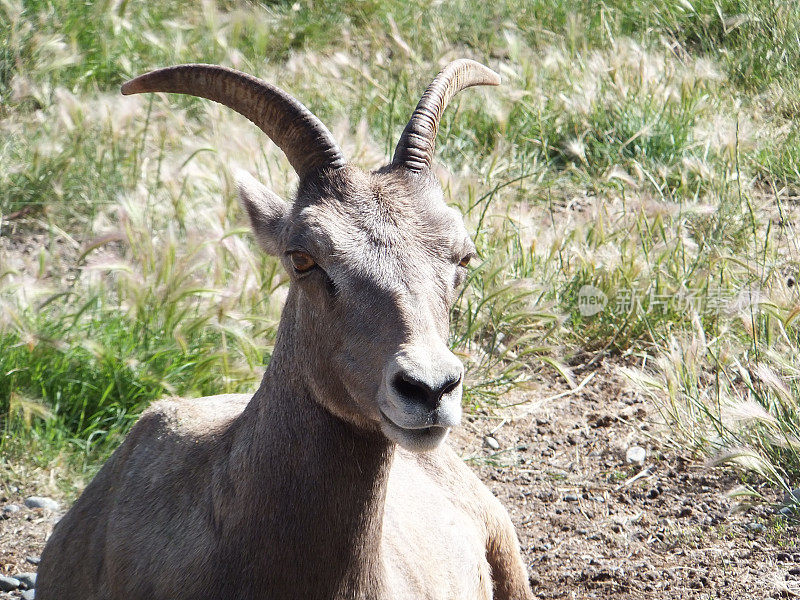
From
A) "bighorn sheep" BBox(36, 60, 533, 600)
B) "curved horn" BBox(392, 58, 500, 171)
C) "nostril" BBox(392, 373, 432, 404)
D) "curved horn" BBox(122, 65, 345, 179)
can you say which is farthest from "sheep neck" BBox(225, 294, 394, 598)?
"curved horn" BBox(392, 58, 500, 171)

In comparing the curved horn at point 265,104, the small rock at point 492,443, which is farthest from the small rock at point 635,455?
the curved horn at point 265,104

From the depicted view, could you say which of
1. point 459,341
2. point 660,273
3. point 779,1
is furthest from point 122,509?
point 779,1

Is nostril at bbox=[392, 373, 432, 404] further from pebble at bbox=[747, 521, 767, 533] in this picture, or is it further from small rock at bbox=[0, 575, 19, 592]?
pebble at bbox=[747, 521, 767, 533]

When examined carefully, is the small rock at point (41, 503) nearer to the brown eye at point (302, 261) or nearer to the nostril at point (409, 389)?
the brown eye at point (302, 261)

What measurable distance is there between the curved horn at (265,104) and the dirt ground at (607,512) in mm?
2410

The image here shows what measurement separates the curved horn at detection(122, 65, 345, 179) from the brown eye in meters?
0.35

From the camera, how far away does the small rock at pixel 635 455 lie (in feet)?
18.9

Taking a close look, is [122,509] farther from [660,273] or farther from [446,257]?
[660,273]

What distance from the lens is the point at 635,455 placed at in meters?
5.81

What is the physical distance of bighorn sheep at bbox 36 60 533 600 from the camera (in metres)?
3.18

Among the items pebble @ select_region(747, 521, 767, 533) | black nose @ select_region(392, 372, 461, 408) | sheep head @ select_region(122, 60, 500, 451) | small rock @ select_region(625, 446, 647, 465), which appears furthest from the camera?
small rock @ select_region(625, 446, 647, 465)

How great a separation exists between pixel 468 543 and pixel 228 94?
209cm

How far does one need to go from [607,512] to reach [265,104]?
2954mm

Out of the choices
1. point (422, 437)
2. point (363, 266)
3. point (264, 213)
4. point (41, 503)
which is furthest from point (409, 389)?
point (41, 503)
